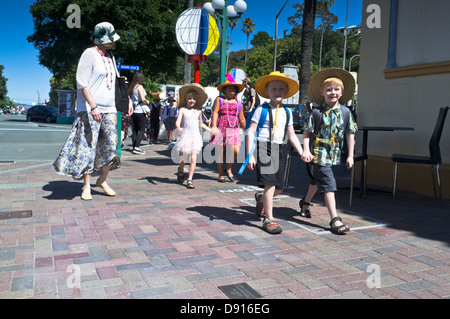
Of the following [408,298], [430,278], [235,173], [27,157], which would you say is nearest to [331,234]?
[430,278]

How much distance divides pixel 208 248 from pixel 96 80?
9.32 feet

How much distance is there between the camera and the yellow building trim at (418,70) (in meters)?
6.58

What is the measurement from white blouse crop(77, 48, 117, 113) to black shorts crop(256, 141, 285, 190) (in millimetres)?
2212

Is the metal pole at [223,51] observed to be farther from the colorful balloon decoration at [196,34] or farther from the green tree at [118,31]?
the green tree at [118,31]

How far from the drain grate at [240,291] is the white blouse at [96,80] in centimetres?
340

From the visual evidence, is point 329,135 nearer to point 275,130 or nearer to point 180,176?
point 275,130

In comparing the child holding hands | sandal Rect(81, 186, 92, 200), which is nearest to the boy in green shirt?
the child holding hands

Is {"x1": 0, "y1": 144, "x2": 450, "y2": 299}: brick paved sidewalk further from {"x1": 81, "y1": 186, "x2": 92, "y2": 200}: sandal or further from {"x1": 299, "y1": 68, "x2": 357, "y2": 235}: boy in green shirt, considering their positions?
{"x1": 299, "y1": 68, "x2": 357, "y2": 235}: boy in green shirt

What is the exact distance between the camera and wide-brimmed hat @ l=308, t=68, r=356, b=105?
4895 mm

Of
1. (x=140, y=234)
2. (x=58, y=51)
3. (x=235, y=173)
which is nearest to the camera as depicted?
(x=140, y=234)

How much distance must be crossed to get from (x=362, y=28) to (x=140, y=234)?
238 inches

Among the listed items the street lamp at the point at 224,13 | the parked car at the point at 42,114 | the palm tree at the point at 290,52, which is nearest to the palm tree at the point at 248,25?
the palm tree at the point at 290,52
